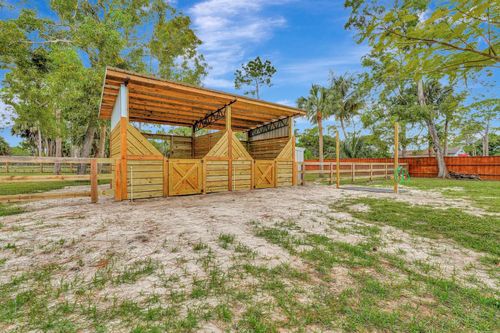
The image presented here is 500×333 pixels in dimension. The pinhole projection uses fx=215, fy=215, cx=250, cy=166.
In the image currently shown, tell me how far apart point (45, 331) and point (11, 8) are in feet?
55.3

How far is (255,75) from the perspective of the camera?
2598 centimetres

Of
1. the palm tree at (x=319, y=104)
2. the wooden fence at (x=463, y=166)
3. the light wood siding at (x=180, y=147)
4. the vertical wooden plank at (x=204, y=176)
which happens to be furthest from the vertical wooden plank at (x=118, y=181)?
the wooden fence at (x=463, y=166)

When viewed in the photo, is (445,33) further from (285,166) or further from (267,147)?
→ (267,147)

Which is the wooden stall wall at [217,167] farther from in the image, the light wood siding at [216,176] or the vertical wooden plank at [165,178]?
the vertical wooden plank at [165,178]

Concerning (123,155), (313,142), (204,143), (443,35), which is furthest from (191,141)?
(313,142)

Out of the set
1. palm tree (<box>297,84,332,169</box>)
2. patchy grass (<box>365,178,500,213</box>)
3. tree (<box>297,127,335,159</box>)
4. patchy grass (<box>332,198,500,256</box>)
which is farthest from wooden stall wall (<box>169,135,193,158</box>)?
Result: tree (<box>297,127,335,159</box>)

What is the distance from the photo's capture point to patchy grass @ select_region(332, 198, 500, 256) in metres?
3.36

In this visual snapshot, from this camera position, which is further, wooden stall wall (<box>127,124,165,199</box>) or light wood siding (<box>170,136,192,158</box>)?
light wood siding (<box>170,136,192,158</box>)

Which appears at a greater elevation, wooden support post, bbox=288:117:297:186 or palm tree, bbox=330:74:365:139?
palm tree, bbox=330:74:365:139

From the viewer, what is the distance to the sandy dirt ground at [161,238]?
2527mm

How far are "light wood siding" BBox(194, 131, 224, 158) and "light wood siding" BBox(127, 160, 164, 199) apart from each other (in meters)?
3.46

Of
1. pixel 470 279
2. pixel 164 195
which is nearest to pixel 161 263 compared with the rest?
pixel 470 279

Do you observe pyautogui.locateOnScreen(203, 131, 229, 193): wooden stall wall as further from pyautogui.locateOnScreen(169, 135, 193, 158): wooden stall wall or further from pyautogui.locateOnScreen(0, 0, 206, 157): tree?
pyautogui.locateOnScreen(0, 0, 206, 157): tree

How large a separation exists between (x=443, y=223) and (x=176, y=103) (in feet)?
32.1
